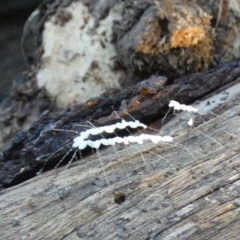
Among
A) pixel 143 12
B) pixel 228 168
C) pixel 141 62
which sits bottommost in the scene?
pixel 228 168

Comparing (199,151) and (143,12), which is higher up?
(143,12)

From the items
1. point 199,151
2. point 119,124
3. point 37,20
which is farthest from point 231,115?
point 37,20

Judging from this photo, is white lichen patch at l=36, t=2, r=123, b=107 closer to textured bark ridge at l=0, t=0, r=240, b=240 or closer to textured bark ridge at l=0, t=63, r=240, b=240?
textured bark ridge at l=0, t=0, r=240, b=240

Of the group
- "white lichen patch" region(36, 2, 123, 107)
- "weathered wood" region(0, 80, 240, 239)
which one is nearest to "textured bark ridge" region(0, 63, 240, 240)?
"weathered wood" region(0, 80, 240, 239)

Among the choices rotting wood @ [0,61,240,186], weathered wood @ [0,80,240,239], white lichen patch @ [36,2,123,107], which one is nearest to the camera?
weathered wood @ [0,80,240,239]

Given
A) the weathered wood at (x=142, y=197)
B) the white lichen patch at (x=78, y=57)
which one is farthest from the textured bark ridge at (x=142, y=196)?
the white lichen patch at (x=78, y=57)

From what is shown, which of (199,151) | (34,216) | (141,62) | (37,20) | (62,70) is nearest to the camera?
(34,216)

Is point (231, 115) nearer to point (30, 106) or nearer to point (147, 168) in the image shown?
point (147, 168)
